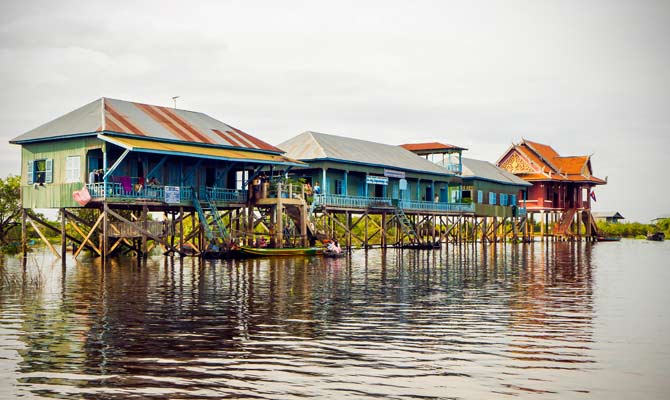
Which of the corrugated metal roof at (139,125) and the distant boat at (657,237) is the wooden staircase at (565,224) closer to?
the distant boat at (657,237)

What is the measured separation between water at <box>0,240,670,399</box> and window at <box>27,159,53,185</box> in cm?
1335

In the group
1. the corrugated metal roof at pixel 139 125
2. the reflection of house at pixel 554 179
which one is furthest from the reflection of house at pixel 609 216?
the corrugated metal roof at pixel 139 125

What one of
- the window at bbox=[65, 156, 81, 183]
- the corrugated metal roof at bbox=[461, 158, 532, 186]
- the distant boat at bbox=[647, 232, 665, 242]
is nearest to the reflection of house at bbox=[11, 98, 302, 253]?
the window at bbox=[65, 156, 81, 183]

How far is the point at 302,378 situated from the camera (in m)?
11.5

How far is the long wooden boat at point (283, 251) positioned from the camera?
39.2 m

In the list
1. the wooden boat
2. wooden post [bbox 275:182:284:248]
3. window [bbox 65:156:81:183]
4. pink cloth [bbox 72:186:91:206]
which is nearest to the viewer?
pink cloth [bbox 72:186:91:206]

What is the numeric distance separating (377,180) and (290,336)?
130 ft

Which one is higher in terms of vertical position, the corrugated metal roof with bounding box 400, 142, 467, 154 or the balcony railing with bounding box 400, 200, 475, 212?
the corrugated metal roof with bounding box 400, 142, 467, 154

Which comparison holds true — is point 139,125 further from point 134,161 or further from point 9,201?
point 9,201

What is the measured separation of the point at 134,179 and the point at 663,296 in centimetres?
2575

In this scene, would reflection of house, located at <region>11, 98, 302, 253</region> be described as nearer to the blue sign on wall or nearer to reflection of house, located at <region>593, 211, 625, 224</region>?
the blue sign on wall

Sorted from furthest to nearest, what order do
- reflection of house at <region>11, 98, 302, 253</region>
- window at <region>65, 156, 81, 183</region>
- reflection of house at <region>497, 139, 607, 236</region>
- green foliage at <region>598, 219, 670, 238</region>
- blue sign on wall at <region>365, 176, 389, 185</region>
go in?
green foliage at <region>598, 219, 670, 238</region>, reflection of house at <region>497, 139, 607, 236</region>, blue sign on wall at <region>365, 176, 389, 185</region>, window at <region>65, 156, 81, 183</region>, reflection of house at <region>11, 98, 302, 253</region>

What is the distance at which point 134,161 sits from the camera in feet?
130

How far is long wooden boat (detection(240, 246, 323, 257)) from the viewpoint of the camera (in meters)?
39.2
